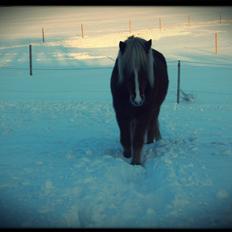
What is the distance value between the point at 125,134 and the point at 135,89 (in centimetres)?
86

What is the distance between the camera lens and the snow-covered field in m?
2.75

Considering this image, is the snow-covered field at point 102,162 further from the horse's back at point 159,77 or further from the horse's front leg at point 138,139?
the horse's back at point 159,77

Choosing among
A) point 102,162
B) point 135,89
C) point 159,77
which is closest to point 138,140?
point 102,162

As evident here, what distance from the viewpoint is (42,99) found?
7.57 m

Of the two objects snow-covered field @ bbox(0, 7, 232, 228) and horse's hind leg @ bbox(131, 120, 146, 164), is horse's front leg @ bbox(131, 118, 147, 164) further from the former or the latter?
snow-covered field @ bbox(0, 7, 232, 228)

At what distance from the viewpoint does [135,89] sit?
A: 10.5 feet

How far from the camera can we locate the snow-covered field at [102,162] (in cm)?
275

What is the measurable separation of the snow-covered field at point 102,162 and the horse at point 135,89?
0.31 m

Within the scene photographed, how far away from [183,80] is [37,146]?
656 centimetres

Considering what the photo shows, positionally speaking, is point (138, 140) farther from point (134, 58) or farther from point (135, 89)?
point (134, 58)

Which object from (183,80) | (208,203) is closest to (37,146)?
(208,203)

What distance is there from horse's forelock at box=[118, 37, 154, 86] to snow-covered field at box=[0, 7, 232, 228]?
3.36 feet

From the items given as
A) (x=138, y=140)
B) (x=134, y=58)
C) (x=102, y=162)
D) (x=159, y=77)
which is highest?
(x=134, y=58)

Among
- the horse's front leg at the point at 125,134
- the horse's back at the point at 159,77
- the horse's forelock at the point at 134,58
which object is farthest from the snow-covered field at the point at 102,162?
the horse's forelock at the point at 134,58
